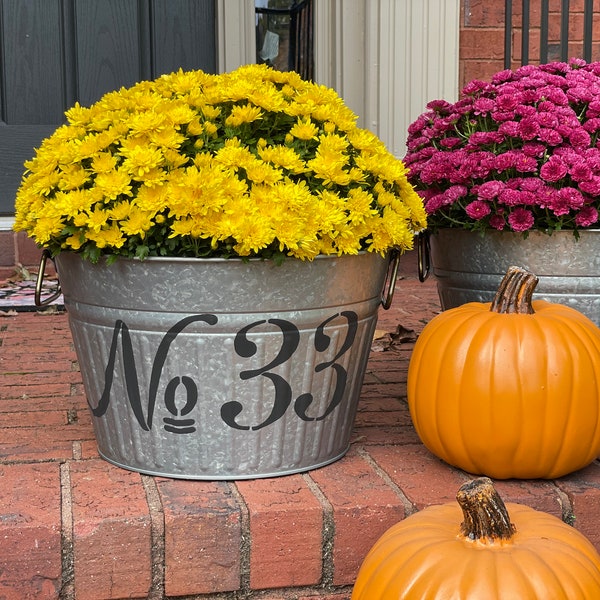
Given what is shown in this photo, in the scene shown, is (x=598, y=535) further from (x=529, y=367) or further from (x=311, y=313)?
(x=311, y=313)

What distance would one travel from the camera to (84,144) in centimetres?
152

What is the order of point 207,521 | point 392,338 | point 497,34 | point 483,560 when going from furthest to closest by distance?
1. point 497,34
2. point 392,338
3. point 207,521
4. point 483,560

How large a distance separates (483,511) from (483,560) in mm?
61

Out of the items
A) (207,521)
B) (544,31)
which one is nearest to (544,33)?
(544,31)

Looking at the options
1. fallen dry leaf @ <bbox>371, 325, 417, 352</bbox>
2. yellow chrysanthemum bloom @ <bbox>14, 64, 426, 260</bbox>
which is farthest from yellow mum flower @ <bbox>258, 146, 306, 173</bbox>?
fallen dry leaf @ <bbox>371, 325, 417, 352</bbox>

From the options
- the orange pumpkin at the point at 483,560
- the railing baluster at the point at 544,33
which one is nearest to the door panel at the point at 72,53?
the railing baluster at the point at 544,33

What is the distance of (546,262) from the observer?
1.97 meters

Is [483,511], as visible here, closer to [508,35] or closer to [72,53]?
[508,35]

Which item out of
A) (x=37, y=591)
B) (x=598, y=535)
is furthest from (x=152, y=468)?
(x=598, y=535)

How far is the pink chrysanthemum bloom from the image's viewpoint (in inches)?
74.8

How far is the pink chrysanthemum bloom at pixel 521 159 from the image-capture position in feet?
6.23

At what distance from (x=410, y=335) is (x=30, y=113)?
1999mm

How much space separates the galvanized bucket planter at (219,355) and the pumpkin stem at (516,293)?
0.23 m

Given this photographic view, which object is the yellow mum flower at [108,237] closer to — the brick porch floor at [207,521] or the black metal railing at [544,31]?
the brick porch floor at [207,521]
